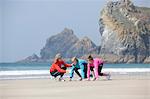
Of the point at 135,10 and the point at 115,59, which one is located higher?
the point at 135,10

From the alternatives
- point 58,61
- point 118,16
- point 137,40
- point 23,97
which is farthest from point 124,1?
point 23,97

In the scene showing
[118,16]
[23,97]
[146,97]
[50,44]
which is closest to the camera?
[146,97]

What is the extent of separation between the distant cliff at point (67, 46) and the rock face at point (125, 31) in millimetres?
3198

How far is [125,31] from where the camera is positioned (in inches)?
3570

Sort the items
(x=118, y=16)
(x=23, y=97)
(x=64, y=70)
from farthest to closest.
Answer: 1. (x=118, y=16)
2. (x=64, y=70)
3. (x=23, y=97)

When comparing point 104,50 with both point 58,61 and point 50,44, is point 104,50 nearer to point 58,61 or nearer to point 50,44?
point 50,44

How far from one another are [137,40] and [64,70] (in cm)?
6802

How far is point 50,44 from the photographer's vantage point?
3519 inches

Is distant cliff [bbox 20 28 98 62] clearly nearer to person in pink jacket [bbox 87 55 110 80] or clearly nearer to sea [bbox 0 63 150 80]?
sea [bbox 0 63 150 80]

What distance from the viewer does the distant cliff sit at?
85706mm

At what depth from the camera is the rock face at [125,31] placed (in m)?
81.4

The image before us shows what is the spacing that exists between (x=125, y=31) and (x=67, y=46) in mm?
11864

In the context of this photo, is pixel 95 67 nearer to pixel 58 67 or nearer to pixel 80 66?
pixel 80 66

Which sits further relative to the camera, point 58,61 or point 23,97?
point 58,61
